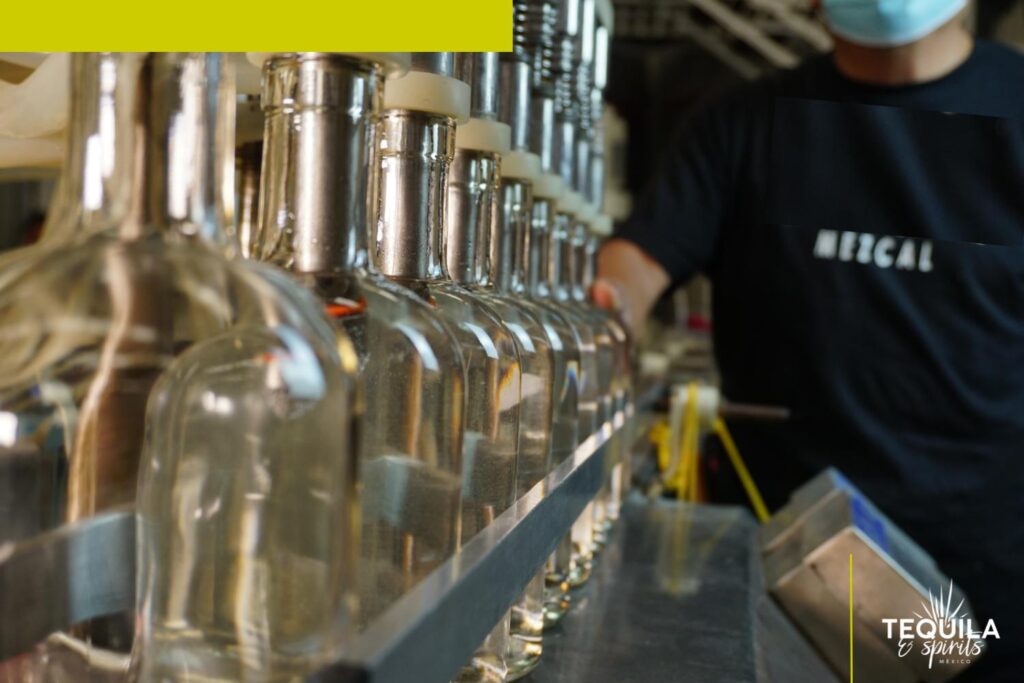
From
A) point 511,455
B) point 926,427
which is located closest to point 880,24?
point 926,427

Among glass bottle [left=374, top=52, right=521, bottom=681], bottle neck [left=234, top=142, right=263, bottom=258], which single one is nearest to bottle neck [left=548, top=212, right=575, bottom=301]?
bottle neck [left=234, top=142, right=263, bottom=258]

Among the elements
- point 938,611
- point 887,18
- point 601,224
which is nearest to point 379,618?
point 938,611

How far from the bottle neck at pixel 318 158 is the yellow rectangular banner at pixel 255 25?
41 millimetres

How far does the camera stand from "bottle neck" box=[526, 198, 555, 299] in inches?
37.7

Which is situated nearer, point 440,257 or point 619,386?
point 440,257

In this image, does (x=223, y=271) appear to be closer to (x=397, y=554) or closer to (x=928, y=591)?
(x=397, y=554)

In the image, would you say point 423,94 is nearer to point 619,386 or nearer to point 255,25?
point 255,25

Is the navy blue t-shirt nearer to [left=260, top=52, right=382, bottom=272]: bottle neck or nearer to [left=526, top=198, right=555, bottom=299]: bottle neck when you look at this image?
[left=526, top=198, right=555, bottom=299]: bottle neck

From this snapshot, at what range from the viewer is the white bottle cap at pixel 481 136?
0.69m

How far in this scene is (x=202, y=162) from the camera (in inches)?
15.3

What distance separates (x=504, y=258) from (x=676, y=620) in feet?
1.48

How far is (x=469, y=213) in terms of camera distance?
0.70 m

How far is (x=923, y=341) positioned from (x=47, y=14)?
199cm

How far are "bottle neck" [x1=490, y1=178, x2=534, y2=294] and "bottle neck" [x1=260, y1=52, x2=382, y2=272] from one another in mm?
330
